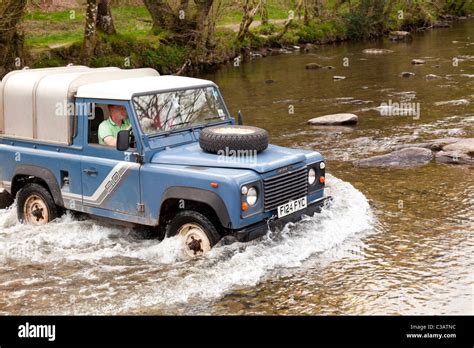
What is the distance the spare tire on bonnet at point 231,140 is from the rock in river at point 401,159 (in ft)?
19.1

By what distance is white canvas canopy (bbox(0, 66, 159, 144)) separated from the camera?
430 inches

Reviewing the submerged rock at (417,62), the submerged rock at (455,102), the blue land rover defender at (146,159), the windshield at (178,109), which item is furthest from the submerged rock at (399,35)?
the blue land rover defender at (146,159)

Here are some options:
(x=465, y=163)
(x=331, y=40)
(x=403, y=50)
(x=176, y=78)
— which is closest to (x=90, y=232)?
(x=176, y=78)

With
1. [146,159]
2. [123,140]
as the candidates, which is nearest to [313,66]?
[146,159]

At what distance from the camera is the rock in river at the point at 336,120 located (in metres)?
20.4

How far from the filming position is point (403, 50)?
39406mm

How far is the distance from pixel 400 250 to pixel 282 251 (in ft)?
5.45

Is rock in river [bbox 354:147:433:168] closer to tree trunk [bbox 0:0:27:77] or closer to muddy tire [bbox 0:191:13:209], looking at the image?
muddy tire [bbox 0:191:13:209]

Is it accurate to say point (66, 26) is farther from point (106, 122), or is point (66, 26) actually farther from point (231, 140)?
point (231, 140)

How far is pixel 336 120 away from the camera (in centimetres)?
2045

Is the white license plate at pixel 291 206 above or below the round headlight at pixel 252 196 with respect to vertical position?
below

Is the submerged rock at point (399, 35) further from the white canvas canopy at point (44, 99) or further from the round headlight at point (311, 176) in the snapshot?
the round headlight at point (311, 176)

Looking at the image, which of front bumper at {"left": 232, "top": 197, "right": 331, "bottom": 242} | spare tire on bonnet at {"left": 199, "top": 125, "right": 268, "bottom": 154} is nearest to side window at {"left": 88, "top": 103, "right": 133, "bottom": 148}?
spare tire on bonnet at {"left": 199, "top": 125, "right": 268, "bottom": 154}
